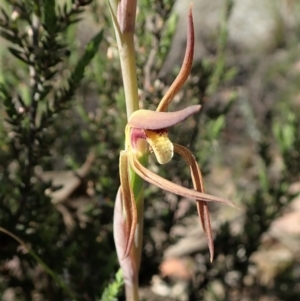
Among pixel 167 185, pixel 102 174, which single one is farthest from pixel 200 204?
pixel 102 174

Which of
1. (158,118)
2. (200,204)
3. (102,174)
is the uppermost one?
(158,118)

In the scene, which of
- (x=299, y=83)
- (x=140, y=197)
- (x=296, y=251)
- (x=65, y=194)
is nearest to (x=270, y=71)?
(x=299, y=83)

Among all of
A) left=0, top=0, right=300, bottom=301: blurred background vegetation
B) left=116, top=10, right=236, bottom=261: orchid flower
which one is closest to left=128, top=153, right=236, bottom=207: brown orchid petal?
left=116, top=10, right=236, bottom=261: orchid flower

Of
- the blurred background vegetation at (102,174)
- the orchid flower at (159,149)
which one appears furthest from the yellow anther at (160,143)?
the blurred background vegetation at (102,174)

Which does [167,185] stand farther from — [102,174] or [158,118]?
[102,174]

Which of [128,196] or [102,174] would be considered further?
[102,174]

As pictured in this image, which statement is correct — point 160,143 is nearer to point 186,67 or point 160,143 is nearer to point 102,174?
point 186,67

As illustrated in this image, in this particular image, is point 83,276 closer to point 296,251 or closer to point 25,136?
point 25,136

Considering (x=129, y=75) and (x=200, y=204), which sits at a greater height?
(x=129, y=75)
